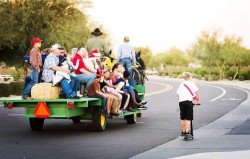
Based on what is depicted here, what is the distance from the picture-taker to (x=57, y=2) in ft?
123

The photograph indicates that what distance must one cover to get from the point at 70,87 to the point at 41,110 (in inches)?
39.5

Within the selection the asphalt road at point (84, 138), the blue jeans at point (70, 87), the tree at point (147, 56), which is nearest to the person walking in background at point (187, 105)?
→ the asphalt road at point (84, 138)

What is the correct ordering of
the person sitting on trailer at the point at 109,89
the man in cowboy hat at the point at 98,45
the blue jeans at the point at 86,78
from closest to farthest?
1. the blue jeans at the point at 86,78
2. the person sitting on trailer at the point at 109,89
3. the man in cowboy hat at the point at 98,45

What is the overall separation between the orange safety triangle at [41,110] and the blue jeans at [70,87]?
26.1 inches

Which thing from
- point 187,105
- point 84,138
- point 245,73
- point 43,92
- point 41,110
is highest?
point 43,92

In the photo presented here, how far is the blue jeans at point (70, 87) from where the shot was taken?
13609 millimetres

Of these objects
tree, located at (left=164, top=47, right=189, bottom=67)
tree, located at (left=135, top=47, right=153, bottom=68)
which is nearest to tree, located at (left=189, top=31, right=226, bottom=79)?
tree, located at (left=164, top=47, right=189, bottom=67)

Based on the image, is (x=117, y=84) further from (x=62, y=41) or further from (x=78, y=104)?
(x=62, y=41)

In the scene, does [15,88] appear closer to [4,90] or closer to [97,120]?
[4,90]

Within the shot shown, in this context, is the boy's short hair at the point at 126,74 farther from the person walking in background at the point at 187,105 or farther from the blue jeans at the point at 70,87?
the person walking in background at the point at 187,105

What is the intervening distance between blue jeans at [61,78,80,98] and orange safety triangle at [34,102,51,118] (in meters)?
0.66

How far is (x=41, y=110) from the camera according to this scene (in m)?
13.2

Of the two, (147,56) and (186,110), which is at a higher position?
(147,56)

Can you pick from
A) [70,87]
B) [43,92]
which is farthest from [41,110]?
[70,87]
